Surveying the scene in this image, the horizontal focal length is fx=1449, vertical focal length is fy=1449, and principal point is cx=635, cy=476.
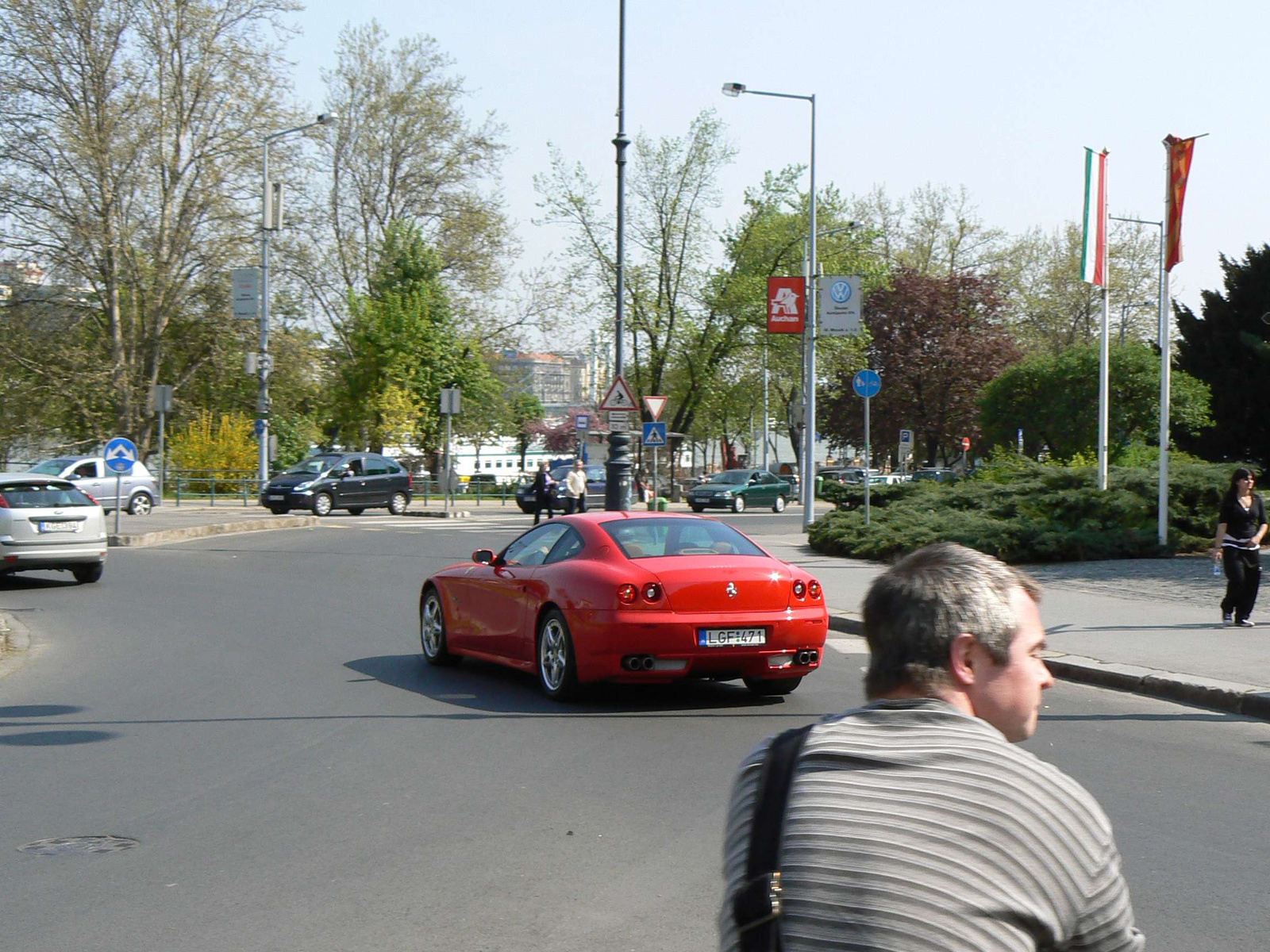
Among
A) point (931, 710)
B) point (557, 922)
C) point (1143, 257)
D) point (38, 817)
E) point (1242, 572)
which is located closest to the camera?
point (931, 710)

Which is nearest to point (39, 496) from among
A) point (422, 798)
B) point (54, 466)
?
point (422, 798)

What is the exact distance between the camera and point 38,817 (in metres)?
6.84

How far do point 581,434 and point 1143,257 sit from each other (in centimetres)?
3471

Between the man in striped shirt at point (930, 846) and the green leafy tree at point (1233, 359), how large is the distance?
3897 centimetres

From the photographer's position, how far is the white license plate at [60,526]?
65.3 feet

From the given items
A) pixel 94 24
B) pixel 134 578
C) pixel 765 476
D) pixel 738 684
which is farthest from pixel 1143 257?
pixel 738 684

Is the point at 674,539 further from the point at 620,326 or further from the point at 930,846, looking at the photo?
the point at 620,326

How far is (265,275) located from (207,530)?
A: 13152mm

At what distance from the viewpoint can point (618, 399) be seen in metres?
25.9

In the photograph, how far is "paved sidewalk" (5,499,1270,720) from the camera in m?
11.1

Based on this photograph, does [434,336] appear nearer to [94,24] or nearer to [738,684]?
[94,24]

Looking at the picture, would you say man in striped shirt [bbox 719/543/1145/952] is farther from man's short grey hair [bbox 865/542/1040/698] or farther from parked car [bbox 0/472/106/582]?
parked car [bbox 0/472/106/582]

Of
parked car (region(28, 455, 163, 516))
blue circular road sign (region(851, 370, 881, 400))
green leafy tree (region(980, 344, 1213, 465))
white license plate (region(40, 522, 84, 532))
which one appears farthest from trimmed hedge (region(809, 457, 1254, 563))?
parked car (region(28, 455, 163, 516))

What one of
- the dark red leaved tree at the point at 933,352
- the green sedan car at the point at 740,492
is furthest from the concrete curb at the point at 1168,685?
the dark red leaved tree at the point at 933,352
